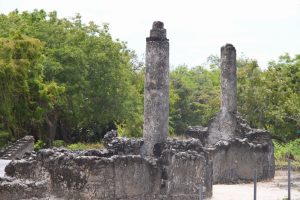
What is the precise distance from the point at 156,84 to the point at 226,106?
25.9 feet

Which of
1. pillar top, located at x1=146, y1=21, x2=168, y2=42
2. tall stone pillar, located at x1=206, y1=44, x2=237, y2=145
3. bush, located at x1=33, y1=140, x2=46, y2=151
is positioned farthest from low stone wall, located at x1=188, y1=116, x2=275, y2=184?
bush, located at x1=33, y1=140, x2=46, y2=151

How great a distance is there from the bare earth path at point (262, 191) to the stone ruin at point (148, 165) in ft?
2.30

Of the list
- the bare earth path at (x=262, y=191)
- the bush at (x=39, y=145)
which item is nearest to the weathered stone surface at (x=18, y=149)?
the bush at (x=39, y=145)

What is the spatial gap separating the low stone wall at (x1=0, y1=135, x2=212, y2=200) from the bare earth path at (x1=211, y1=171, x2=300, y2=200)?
6.53 ft

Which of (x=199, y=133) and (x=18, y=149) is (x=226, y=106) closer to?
(x=199, y=133)

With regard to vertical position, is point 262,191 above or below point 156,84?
below

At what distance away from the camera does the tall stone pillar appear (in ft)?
82.8

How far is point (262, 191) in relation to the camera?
19.8m

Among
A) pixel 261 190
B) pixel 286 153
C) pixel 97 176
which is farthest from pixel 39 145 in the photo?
pixel 97 176

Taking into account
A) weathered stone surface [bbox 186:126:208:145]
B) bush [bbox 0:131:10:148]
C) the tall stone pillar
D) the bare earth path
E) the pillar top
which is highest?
the pillar top

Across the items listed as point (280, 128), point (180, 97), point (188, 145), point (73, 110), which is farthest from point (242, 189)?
point (180, 97)

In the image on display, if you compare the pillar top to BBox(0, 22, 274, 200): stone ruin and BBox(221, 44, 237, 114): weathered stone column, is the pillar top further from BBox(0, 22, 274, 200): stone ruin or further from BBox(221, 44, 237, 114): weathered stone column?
BBox(221, 44, 237, 114): weathered stone column

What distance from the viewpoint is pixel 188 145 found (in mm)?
18219

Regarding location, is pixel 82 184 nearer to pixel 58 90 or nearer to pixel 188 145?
pixel 188 145
